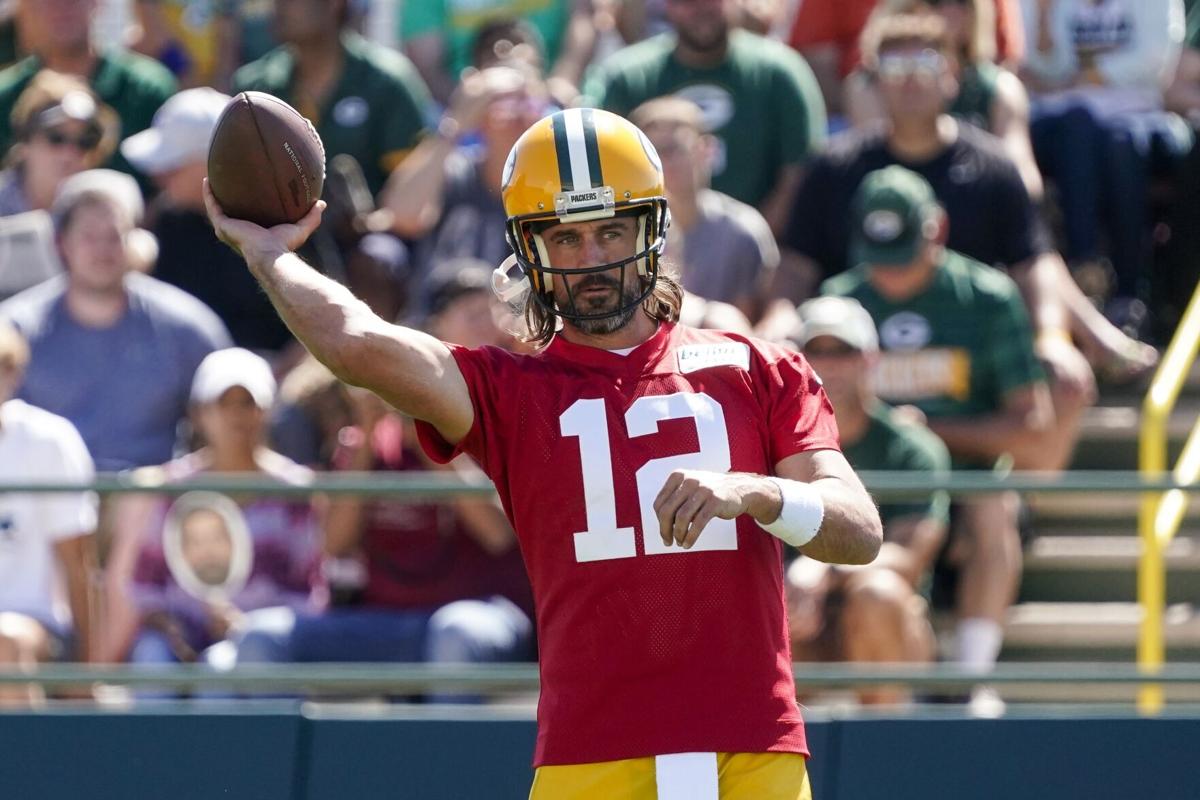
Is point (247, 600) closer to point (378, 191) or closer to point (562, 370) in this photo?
point (378, 191)

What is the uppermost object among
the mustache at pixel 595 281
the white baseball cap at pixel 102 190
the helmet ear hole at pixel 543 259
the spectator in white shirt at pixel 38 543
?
the white baseball cap at pixel 102 190

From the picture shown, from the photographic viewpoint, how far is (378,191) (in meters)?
9.02

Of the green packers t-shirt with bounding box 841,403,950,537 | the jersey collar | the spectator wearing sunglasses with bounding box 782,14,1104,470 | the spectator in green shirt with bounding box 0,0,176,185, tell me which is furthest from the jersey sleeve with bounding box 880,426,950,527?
the spectator in green shirt with bounding box 0,0,176,185

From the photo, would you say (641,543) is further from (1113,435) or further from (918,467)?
(1113,435)

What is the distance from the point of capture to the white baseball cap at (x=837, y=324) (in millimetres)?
7113

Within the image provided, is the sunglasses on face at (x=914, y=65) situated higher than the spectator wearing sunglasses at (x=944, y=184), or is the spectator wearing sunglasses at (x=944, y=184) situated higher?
the sunglasses on face at (x=914, y=65)

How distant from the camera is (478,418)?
4.19 m

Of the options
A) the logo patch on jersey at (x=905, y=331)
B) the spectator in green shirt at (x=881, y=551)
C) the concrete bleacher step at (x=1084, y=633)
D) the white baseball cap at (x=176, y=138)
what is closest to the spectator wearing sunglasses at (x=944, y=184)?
the logo patch on jersey at (x=905, y=331)

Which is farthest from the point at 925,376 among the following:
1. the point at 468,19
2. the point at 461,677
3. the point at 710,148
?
the point at 468,19

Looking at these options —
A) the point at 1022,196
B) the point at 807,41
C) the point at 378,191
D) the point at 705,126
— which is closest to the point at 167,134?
the point at 378,191

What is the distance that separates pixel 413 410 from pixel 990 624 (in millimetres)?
3641

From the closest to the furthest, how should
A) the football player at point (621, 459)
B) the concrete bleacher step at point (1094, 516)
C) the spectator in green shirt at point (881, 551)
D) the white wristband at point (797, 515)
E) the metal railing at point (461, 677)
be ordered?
the white wristband at point (797, 515), the football player at point (621, 459), the metal railing at point (461, 677), the spectator in green shirt at point (881, 551), the concrete bleacher step at point (1094, 516)

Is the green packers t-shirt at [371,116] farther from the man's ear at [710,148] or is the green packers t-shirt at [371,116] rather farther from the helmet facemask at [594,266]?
the helmet facemask at [594,266]

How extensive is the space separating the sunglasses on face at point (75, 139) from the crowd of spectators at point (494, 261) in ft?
0.05
